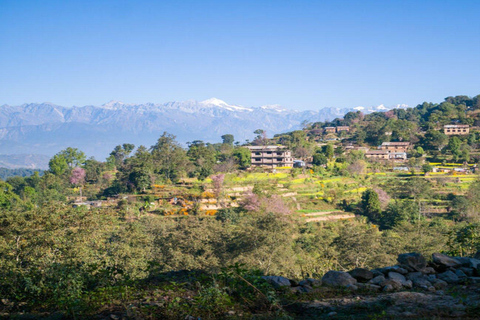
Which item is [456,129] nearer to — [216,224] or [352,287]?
[216,224]

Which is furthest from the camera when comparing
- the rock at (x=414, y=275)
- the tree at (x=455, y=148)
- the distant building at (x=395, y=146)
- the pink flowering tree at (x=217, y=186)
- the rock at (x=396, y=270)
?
the distant building at (x=395, y=146)

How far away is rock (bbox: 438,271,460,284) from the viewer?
5820 millimetres

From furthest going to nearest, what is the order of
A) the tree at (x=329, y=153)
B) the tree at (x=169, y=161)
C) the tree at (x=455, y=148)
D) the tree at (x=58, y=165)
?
1. the tree at (x=58, y=165)
2. the tree at (x=329, y=153)
3. the tree at (x=455, y=148)
4. the tree at (x=169, y=161)

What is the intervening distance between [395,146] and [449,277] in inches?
2000

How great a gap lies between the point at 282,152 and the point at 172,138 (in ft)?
46.2

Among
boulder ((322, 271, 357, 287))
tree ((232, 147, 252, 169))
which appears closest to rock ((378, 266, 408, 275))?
boulder ((322, 271, 357, 287))

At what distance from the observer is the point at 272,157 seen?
4641 centimetres

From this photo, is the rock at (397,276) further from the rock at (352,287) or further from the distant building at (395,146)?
the distant building at (395,146)

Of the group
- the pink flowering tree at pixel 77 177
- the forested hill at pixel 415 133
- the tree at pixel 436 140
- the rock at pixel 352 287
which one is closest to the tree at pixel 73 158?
the pink flowering tree at pixel 77 177

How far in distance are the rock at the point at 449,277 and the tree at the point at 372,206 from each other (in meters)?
24.6

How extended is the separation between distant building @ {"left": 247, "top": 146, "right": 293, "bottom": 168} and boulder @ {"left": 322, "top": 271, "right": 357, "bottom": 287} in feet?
128

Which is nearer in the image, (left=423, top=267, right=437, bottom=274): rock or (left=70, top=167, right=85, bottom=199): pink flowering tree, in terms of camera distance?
(left=423, top=267, right=437, bottom=274): rock

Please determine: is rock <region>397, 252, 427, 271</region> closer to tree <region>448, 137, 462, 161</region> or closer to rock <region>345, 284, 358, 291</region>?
rock <region>345, 284, 358, 291</region>

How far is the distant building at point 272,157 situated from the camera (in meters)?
45.6
